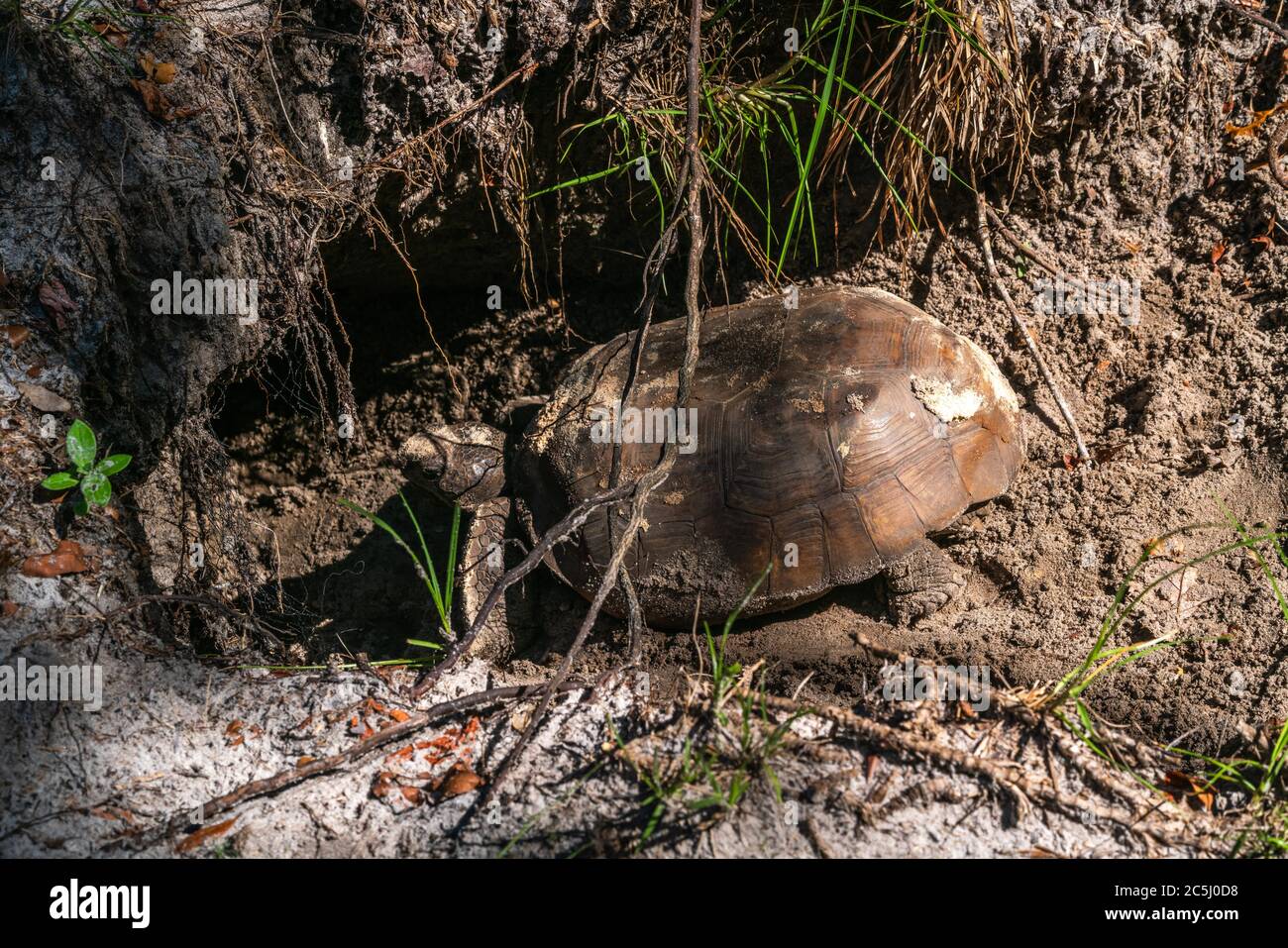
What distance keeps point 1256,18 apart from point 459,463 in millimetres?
4401

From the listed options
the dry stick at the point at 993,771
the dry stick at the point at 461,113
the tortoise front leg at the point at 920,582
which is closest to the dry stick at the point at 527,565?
the dry stick at the point at 993,771

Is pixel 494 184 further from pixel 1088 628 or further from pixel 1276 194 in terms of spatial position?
pixel 1276 194

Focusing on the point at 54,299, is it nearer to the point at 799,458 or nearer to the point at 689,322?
the point at 689,322

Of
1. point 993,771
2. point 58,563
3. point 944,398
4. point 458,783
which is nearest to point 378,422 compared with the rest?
point 58,563

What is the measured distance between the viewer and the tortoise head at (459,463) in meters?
4.95

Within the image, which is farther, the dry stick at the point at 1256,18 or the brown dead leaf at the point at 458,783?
the dry stick at the point at 1256,18

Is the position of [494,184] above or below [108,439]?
above

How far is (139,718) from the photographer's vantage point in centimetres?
337

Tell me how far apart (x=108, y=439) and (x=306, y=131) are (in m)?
1.67

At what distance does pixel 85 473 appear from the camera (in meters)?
3.52

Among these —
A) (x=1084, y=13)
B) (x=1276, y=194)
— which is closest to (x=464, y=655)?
(x=1084, y=13)

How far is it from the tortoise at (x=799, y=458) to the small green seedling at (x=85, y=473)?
1926mm

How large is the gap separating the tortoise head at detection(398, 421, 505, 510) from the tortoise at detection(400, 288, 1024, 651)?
0.56 metres

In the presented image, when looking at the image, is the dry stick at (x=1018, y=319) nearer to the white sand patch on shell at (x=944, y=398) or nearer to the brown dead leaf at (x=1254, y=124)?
the white sand patch on shell at (x=944, y=398)
